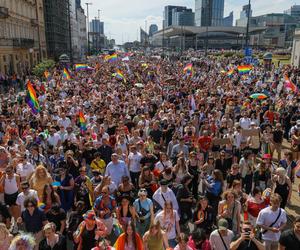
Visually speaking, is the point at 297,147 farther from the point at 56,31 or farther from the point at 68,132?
the point at 56,31

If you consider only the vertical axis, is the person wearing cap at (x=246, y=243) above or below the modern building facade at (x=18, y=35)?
below

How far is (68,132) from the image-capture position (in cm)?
935

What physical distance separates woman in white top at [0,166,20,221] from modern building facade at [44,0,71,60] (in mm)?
56856

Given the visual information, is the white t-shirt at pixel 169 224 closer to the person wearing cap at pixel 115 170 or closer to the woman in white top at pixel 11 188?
the person wearing cap at pixel 115 170

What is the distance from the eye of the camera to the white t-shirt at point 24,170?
22.6ft

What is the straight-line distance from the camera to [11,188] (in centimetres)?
636

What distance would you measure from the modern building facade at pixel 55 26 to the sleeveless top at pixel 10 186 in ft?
187

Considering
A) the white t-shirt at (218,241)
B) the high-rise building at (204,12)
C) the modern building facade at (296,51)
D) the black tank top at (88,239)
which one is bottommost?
the black tank top at (88,239)

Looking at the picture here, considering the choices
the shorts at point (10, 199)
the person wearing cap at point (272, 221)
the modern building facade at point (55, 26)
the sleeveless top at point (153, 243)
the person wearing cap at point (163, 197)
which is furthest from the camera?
the modern building facade at point (55, 26)

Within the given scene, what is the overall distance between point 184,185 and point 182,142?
1973mm

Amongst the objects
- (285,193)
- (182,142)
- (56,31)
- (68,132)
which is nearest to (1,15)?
(56,31)

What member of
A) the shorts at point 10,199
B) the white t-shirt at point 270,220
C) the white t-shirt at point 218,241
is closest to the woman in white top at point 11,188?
the shorts at point 10,199

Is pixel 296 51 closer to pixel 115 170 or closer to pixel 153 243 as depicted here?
pixel 115 170

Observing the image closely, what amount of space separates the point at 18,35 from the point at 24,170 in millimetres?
42836
